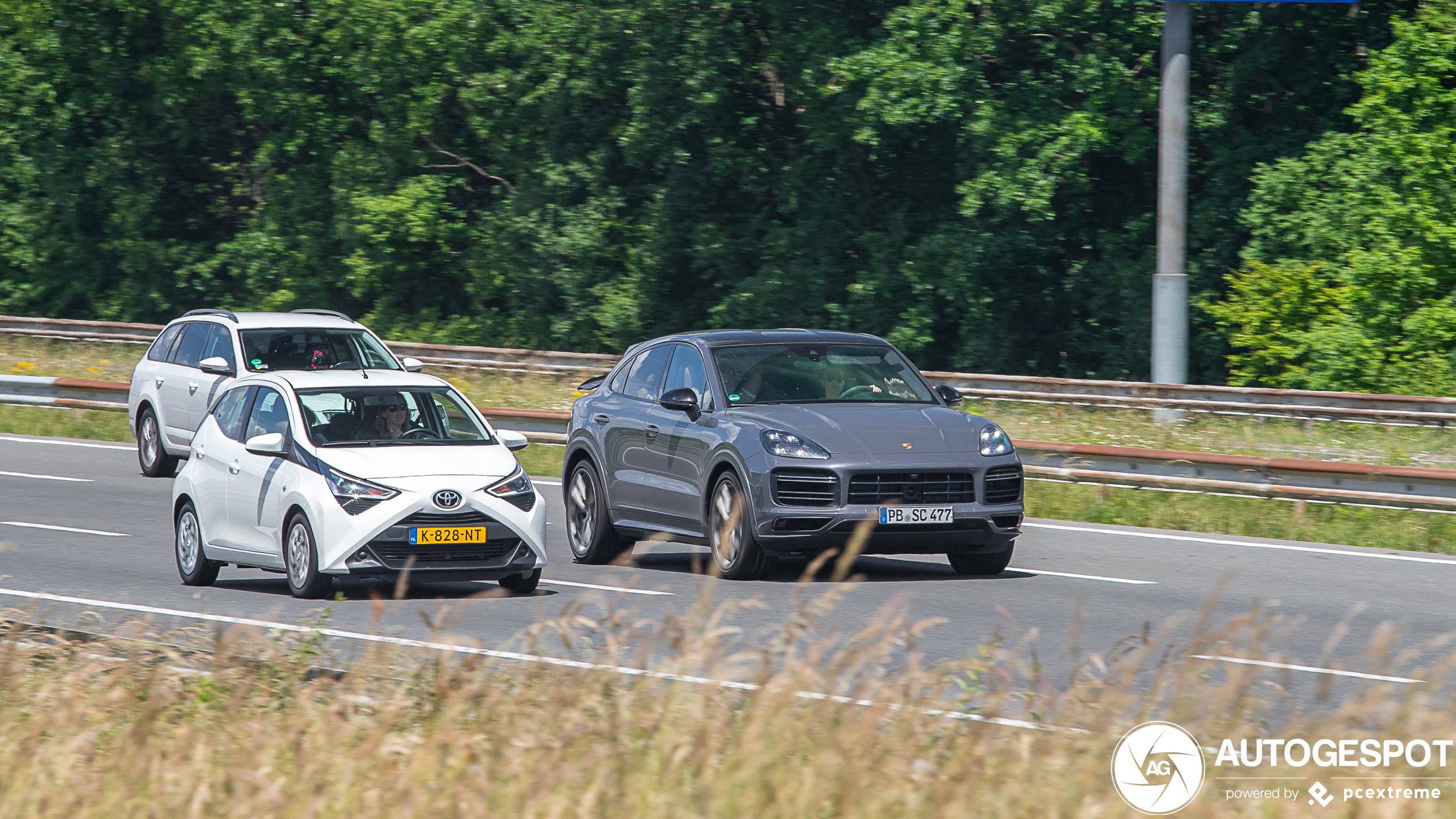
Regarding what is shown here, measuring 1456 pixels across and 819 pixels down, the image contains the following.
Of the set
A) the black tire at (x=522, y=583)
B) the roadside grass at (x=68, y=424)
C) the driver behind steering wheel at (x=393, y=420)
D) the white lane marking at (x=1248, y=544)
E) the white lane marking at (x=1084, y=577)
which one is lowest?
the white lane marking at (x=1248, y=544)

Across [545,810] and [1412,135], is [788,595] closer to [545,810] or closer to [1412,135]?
[545,810]

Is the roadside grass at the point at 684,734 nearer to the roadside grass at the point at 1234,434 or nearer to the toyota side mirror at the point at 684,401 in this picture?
the toyota side mirror at the point at 684,401

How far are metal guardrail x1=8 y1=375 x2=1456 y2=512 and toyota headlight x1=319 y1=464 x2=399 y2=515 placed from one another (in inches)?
306

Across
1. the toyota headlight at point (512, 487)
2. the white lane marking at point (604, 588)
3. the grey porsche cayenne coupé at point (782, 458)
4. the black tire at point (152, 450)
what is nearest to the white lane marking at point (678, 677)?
the toyota headlight at point (512, 487)

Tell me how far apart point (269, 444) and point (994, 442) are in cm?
471

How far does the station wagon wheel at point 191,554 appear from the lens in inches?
488

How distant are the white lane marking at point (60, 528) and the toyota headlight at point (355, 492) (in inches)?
174

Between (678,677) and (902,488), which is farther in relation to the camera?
(902,488)

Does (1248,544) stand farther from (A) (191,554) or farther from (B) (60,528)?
(B) (60,528)

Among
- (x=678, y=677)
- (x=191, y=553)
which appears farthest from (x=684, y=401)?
(x=678, y=677)

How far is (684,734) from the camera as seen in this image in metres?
5.89

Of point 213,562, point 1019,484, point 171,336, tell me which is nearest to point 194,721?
point 213,562

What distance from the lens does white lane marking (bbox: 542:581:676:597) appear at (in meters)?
12.0

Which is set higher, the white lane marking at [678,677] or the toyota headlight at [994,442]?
the toyota headlight at [994,442]
